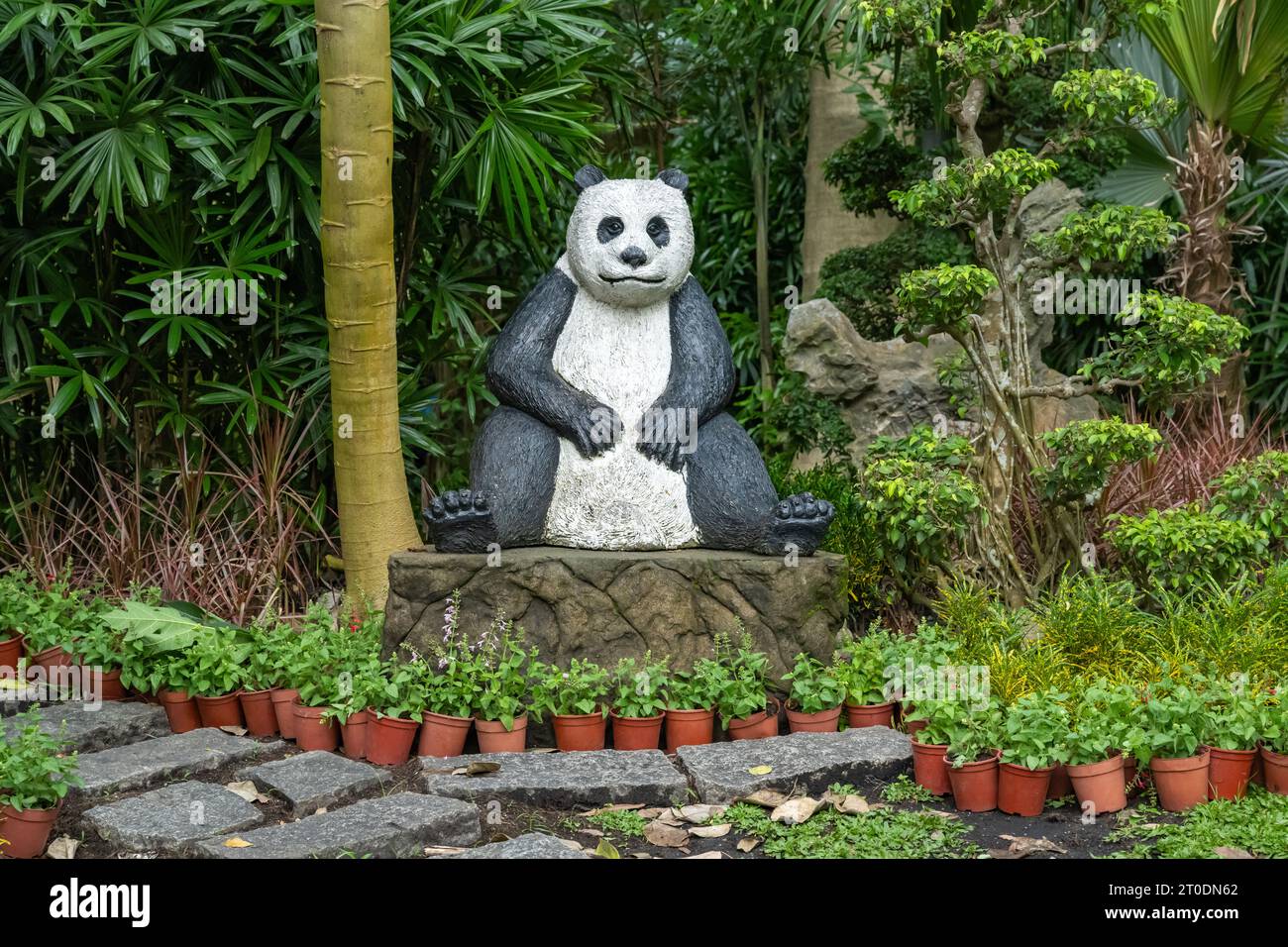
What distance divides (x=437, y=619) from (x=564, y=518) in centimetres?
55

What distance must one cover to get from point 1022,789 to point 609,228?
2.26m

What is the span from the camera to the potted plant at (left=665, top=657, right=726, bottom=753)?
427 centimetres

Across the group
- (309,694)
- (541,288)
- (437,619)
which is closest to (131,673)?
(309,694)

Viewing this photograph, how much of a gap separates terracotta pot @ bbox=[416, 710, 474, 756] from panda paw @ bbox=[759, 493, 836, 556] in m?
1.16

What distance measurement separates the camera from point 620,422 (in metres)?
4.61

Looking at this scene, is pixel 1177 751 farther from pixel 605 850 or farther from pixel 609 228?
pixel 609 228

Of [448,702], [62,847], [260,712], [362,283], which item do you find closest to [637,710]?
[448,702]

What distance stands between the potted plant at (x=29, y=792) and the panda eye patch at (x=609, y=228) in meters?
2.33

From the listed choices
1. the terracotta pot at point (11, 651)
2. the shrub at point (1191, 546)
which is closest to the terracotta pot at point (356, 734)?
the terracotta pot at point (11, 651)

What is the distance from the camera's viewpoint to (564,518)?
4.61m

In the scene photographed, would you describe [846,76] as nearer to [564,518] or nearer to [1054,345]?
[1054,345]

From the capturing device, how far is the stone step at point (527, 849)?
10.9ft

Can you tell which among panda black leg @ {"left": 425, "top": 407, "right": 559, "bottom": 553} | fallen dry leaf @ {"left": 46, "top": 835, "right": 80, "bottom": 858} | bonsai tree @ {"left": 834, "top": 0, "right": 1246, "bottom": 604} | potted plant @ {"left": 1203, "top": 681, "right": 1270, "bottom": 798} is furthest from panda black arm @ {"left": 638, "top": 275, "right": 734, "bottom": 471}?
fallen dry leaf @ {"left": 46, "top": 835, "right": 80, "bottom": 858}

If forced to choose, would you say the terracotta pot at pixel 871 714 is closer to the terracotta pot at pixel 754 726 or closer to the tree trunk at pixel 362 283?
the terracotta pot at pixel 754 726
